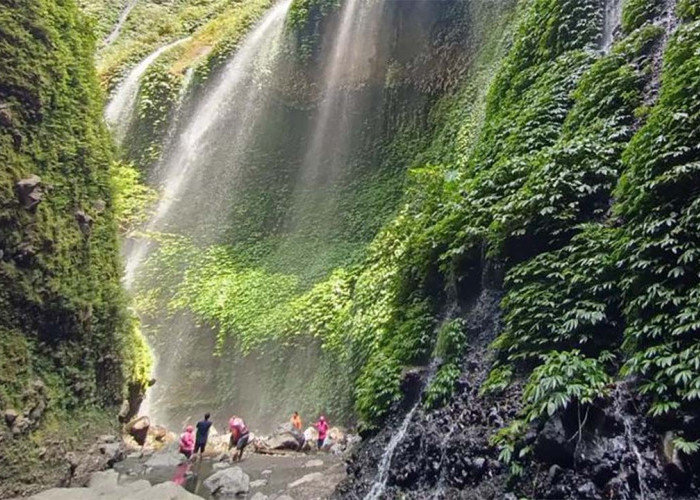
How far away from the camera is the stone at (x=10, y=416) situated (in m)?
7.45

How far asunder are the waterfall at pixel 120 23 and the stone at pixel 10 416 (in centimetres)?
2296

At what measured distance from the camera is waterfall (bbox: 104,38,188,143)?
20375 mm

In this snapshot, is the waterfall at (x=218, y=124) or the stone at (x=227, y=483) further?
the waterfall at (x=218, y=124)

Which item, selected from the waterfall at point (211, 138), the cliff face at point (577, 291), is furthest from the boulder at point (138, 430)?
the waterfall at point (211, 138)

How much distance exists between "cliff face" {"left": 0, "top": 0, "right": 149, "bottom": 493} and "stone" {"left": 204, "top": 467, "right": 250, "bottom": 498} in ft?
7.70

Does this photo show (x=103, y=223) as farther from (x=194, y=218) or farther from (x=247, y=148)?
(x=247, y=148)

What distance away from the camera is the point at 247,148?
1977 centimetres

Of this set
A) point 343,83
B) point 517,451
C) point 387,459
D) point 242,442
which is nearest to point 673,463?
point 517,451

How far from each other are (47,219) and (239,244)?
9.18 m

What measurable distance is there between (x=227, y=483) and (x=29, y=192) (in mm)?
5665

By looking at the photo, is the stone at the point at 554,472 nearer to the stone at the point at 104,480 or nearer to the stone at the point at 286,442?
the stone at the point at 104,480

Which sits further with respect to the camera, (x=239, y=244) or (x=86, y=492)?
(x=239, y=244)

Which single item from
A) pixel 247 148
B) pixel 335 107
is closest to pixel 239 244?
pixel 247 148

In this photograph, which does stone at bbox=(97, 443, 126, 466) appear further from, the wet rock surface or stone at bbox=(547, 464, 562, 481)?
stone at bbox=(547, 464, 562, 481)
